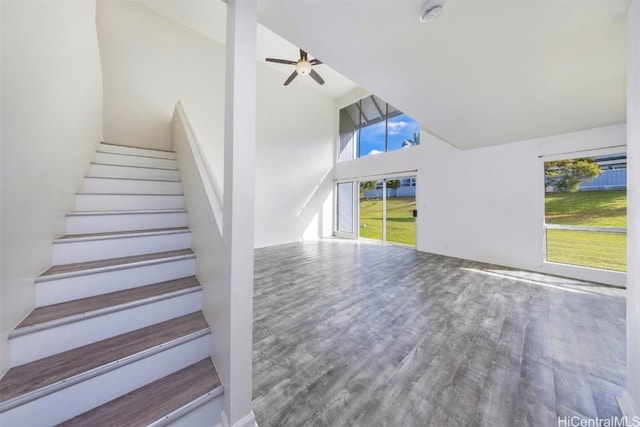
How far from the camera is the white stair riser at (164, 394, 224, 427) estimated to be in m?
1.10

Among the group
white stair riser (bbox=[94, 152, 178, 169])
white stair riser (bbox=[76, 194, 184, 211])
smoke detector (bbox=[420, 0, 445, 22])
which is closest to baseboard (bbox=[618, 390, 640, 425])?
smoke detector (bbox=[420, 0, 445, 22])

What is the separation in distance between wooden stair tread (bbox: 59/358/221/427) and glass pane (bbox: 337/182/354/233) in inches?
254

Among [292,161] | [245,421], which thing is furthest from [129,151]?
[292,161]

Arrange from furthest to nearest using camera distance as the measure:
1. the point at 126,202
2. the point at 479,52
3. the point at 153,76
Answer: the point at 153,76, the point at 126,202, the point at 479,52

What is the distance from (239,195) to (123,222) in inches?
60.4

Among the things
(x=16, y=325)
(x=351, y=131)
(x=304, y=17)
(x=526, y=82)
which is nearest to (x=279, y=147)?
(x=351, y=131)

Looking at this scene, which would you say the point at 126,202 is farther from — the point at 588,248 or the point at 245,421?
the point at 588,248

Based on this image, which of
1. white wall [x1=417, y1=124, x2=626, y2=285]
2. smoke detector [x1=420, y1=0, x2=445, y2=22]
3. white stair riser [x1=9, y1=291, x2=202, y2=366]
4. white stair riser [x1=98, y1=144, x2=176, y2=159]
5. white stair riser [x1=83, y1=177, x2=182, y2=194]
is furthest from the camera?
white wall [x1=417, y1=124, x2=626, y2=285]

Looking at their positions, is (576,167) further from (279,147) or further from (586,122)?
(279,147)

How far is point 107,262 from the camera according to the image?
1.56m

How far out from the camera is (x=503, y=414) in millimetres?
1332

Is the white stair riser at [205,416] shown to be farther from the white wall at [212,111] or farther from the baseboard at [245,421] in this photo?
the white wall at [212,111]

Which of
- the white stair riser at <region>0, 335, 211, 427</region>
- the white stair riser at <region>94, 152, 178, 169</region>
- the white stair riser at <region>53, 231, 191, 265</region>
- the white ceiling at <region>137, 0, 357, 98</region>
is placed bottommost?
the white stair riser at <region>0, 335, 211, 427</region>

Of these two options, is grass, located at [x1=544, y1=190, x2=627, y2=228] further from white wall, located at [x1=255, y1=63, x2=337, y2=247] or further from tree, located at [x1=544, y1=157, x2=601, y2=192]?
white wall, located at [x1=255, y1=63, x2=337, y2=247]
